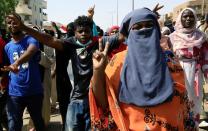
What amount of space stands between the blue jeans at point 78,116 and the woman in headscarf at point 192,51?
222 cm

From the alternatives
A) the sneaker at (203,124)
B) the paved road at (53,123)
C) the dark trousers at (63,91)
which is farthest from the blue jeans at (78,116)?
the sneaker at (203,124)

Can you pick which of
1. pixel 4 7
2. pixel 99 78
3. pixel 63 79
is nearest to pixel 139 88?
pixel 99 78

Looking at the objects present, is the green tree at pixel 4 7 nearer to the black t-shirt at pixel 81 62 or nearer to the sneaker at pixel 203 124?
the sneaker at pixel 203 124

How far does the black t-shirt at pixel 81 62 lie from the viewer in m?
4.25

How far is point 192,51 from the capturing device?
20.5ft

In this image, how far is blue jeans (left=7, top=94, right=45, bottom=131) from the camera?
16.7 ft

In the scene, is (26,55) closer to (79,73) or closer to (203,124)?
(79,73)

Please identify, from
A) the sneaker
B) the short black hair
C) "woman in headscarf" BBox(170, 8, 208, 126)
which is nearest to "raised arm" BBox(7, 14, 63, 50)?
the short black hair

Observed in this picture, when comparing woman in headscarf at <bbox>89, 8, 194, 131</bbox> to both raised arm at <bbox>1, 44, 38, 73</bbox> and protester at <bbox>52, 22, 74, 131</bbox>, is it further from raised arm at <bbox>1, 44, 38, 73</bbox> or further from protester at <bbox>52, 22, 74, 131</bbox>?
raised arm at <bbox>1, 44, 38, 73</bbox>

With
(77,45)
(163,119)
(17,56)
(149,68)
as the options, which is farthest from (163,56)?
(17,56)

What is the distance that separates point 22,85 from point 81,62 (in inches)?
44.0

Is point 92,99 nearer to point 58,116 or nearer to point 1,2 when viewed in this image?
point 58,116

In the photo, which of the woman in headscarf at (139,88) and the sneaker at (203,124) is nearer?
the woman in headscarf at (139,88)

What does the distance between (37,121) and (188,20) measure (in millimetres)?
2575
